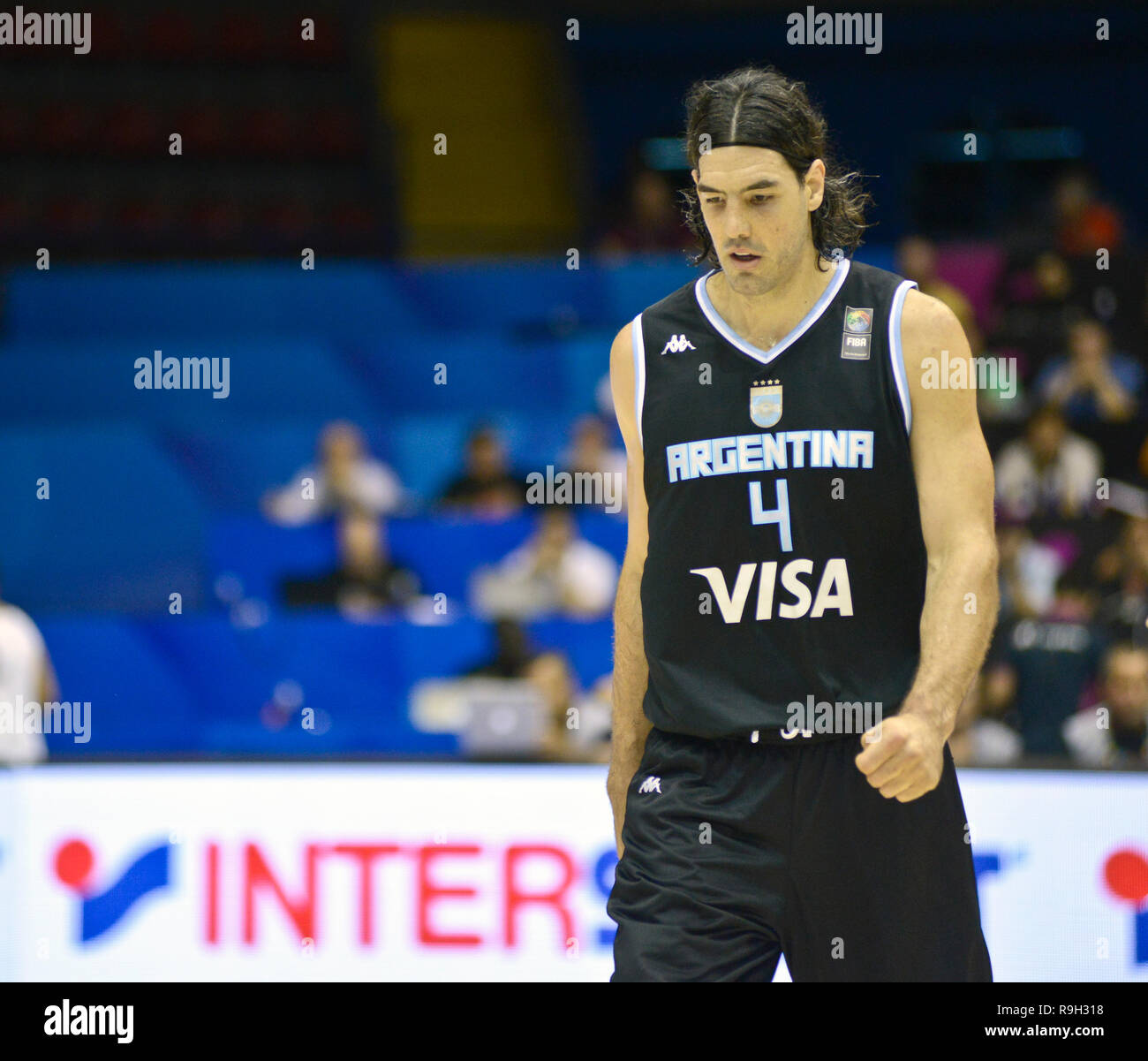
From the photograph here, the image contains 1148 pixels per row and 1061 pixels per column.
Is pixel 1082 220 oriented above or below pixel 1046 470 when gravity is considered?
above

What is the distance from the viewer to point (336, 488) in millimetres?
8570

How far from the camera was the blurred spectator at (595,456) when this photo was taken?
8.20 m

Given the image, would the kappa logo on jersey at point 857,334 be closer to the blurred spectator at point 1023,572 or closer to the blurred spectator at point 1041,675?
the blurred spectator at point 1041,675

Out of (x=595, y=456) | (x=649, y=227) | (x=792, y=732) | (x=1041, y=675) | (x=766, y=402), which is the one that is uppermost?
(x=649, y=227)

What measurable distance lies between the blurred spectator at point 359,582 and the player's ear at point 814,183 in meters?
5.25

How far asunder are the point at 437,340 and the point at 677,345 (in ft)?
24.3

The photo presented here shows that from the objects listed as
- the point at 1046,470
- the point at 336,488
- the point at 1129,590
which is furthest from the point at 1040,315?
the point at 336,488

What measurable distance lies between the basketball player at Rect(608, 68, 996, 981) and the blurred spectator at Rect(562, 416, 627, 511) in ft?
17.7

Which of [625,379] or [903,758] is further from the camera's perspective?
[625,379]

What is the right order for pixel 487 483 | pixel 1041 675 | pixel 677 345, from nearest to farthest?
1. pixel 677 345
2. pixel 1041 675
3. pixel 487 483

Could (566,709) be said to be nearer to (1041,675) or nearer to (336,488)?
(1041,675)

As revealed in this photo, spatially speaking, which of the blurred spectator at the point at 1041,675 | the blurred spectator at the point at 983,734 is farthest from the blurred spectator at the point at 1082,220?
the blurred spectator at the point at 983,734
